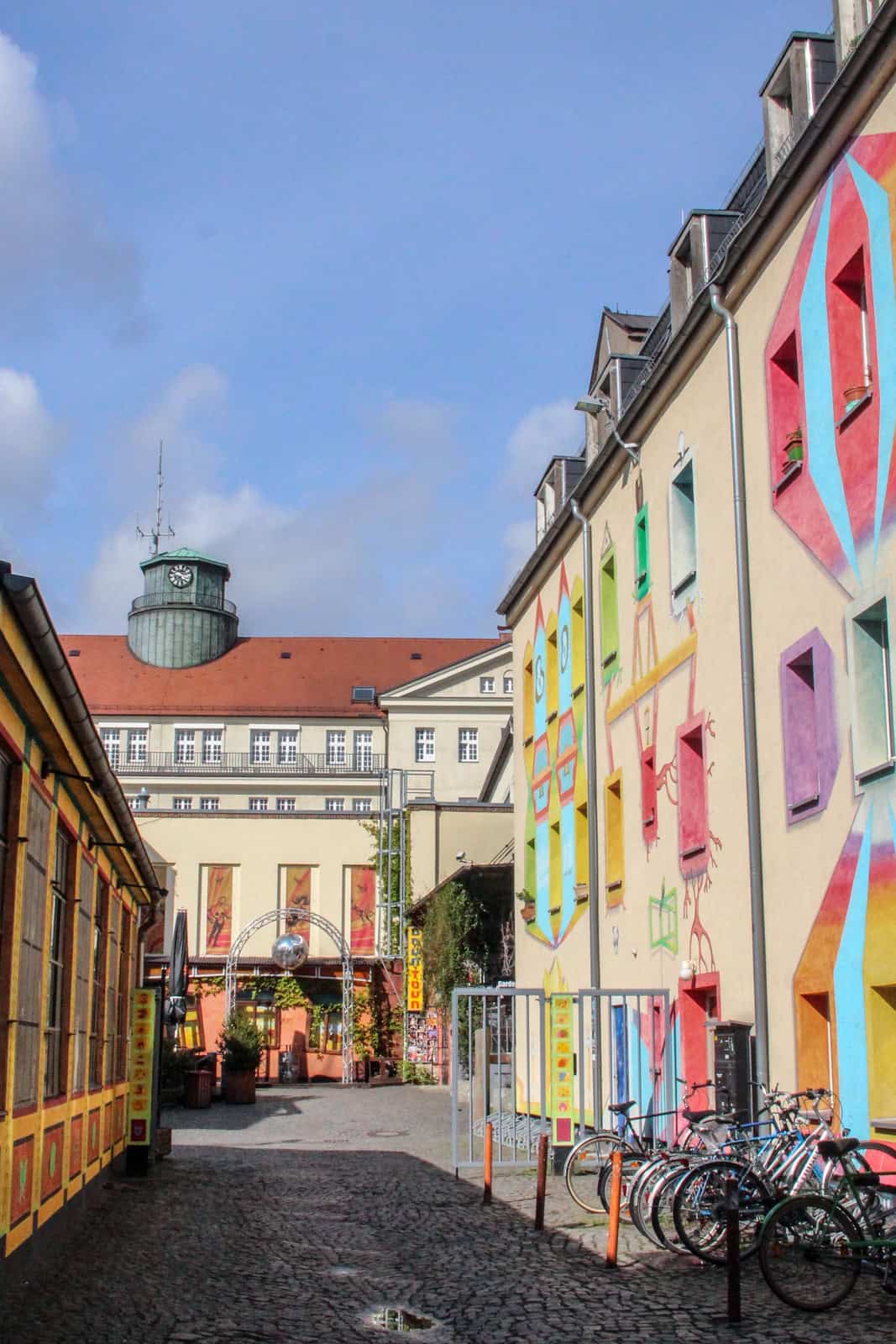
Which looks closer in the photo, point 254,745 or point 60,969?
point 60,969

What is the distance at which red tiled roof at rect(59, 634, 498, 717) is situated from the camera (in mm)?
77688

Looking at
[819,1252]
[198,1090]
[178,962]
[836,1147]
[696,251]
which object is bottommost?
[198,1090]

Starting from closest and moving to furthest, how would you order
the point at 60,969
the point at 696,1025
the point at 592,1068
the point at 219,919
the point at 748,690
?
the point at 60,969 → the point at 748,690 → the point at 696,1025 → the point at 592,1068 → the point at 219,919

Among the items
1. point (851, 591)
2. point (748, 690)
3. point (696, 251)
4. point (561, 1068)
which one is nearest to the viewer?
point (851, 591)

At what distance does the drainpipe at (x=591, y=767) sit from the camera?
22359 mm

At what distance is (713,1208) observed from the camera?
11008 millimetres

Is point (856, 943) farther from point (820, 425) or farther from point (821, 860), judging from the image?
point (820, 425)

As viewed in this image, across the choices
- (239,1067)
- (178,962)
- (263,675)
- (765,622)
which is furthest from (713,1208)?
(263,675)

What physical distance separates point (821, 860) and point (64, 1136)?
6.81m

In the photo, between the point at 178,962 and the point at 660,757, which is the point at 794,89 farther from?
the point at 178,962

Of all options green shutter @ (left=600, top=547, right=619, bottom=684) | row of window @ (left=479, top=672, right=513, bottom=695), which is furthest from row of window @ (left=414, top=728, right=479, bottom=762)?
green shutter @ (left=600, top=547, right=619, bottom=684)

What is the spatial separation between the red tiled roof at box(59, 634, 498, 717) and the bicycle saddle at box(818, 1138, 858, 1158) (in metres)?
66.1

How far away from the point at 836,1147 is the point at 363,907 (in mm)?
43951

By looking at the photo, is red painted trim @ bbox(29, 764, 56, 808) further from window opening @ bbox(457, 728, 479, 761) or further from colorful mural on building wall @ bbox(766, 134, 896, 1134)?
window opening @ bbox(457, 728, 479, 761)
